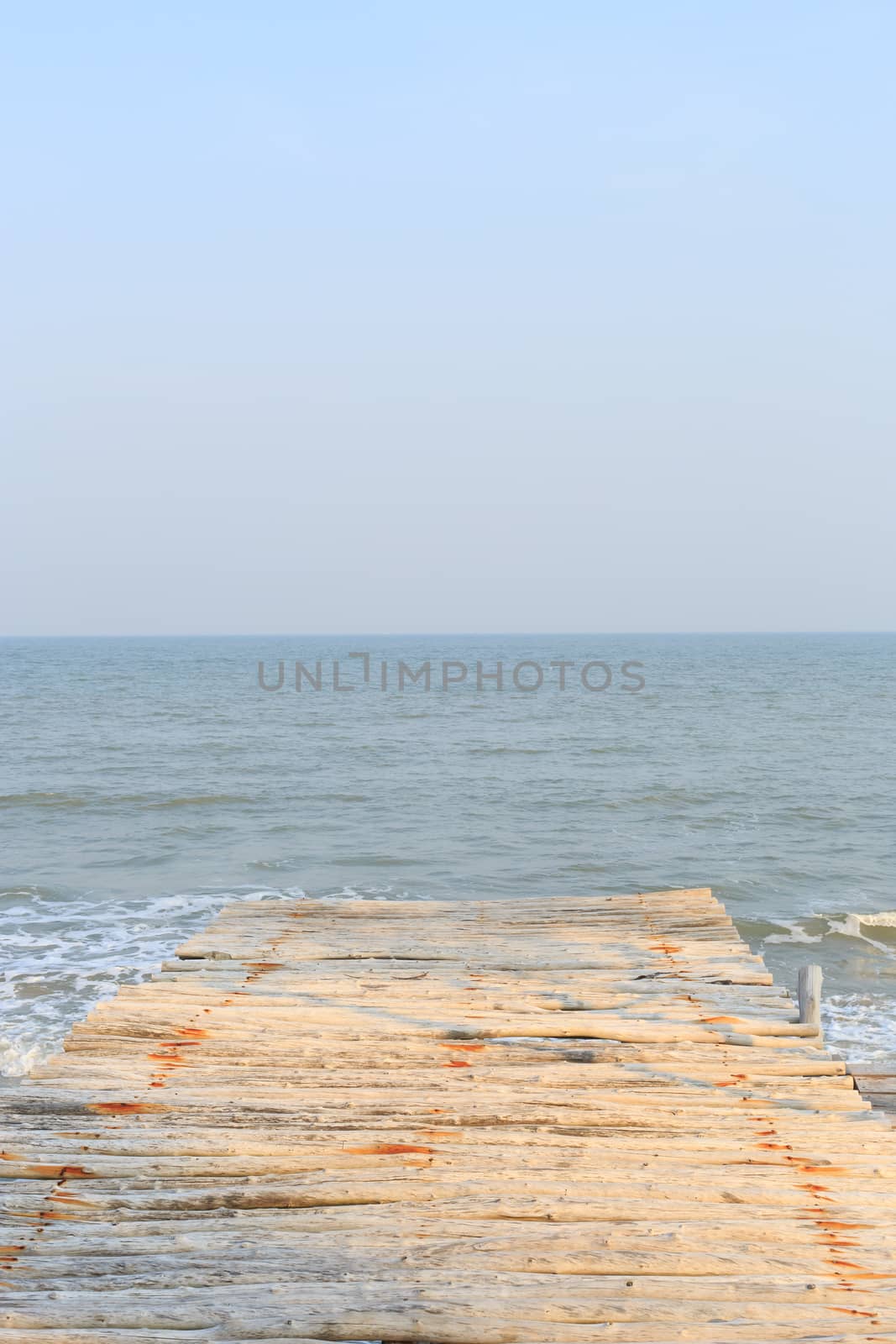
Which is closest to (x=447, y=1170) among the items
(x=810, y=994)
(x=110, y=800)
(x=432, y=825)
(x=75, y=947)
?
(x=810, y=994)

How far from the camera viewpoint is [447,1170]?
4.68 metres

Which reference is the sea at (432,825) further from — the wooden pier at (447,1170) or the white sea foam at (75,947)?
the wooden pier at (447,1170)

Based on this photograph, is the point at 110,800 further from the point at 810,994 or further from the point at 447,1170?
the point at 447,1170

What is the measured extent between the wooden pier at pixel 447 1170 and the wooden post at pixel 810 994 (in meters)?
0.18

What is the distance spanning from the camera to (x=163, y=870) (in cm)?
1909

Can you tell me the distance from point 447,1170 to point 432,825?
18.1 meters

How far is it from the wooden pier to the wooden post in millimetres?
182

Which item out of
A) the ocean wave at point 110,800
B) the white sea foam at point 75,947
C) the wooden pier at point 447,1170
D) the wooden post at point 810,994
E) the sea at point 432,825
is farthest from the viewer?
the ocean wave at point 110,800

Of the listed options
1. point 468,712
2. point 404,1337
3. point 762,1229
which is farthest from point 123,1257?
point 468,712

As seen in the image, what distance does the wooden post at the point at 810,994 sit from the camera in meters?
7.65

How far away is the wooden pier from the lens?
146 inches

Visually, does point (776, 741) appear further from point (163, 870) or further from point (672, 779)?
point (163, 870)

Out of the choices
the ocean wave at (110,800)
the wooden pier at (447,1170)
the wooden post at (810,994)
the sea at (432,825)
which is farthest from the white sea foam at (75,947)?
the ocean wave at (110,800)

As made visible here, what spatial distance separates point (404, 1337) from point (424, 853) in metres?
16.4
